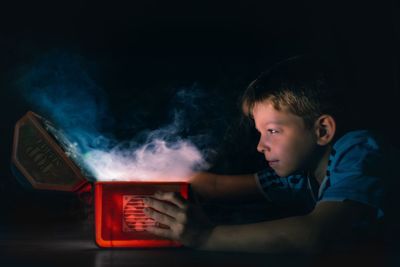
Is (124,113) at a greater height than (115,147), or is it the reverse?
(124,113)

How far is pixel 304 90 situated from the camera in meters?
1.46

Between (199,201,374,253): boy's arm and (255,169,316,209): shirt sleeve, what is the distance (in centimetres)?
44

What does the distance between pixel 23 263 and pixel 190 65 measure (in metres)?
1.09

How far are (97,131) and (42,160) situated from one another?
1.33 feet

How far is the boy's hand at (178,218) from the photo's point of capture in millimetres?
1218

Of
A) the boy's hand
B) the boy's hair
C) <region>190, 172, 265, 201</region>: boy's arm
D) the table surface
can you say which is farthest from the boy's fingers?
<region>190, 172, 265, 201</region>: boy's arm

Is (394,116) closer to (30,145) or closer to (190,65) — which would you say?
(190,65)

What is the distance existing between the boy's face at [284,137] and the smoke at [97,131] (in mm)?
304

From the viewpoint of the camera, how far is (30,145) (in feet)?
4.64

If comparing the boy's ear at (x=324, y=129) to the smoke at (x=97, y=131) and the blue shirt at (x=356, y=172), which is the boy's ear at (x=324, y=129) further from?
the smoke at (x=97, y=131)

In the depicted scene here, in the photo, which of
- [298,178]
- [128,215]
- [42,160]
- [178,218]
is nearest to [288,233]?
[178,218]

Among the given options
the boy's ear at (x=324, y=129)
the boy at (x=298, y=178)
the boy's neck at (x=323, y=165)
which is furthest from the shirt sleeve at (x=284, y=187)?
the boy's ear at (x=324, y=129)

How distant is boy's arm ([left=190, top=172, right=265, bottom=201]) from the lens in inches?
67.9

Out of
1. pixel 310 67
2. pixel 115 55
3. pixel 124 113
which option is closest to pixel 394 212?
pixel 310 67
